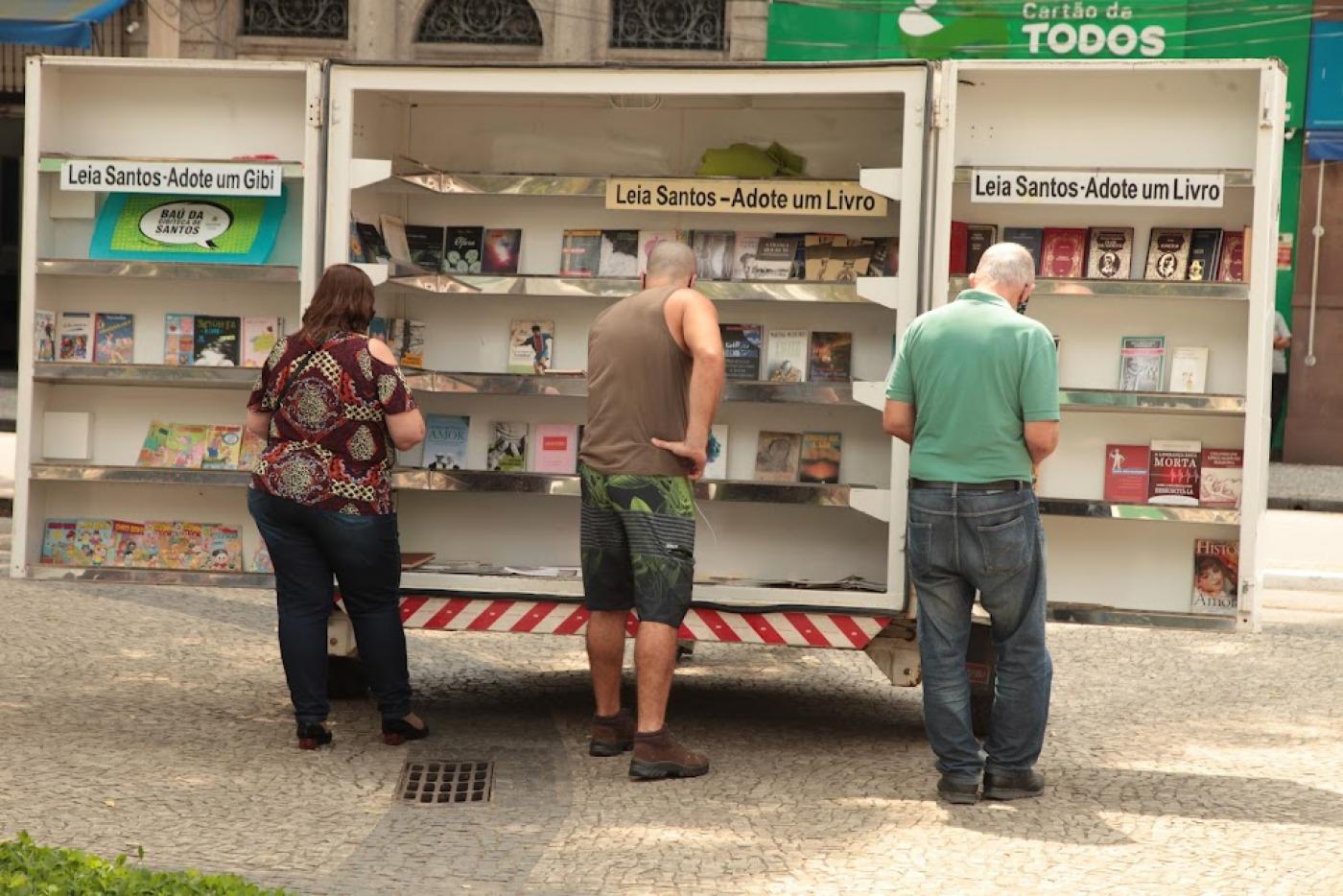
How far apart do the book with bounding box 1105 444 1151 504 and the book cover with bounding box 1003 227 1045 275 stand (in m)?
0.84

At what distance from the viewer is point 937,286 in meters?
7.12

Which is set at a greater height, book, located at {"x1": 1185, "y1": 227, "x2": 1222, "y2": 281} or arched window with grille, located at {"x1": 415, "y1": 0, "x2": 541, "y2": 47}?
arched window with grille, located at {"x1": 415, "y1": 0, "x2": 541, "y2": 47}

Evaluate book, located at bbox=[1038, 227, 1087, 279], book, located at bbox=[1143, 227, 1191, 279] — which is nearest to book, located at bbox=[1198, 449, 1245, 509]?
book, located at bbox=[1143, 227, 1191, 279]

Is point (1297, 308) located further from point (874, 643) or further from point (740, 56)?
point (874, 643)

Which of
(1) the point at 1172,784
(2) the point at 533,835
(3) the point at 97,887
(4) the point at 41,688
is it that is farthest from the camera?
(4) the point at 41,688

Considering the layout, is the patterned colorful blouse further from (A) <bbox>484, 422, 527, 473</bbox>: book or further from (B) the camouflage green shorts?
(A) <bbox>484, 422, 527, 473</bbox>: book

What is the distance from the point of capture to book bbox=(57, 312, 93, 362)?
26.8 ft

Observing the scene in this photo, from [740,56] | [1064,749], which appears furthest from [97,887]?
[740,56]

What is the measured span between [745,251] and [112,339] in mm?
2763

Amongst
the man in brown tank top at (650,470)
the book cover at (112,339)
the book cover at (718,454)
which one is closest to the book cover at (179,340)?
the book cover at (112,339)

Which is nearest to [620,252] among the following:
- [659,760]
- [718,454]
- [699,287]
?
[699,287]

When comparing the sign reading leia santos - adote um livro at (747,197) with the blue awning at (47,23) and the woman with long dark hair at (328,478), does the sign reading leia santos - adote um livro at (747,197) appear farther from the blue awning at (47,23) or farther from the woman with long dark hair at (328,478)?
the blue awning at (47,23)

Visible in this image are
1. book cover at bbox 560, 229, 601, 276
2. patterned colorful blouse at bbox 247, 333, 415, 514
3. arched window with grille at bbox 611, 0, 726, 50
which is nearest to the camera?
patterned colorful blouse at bbox 247, 333, 415, 514

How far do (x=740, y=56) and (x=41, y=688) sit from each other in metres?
14.3
